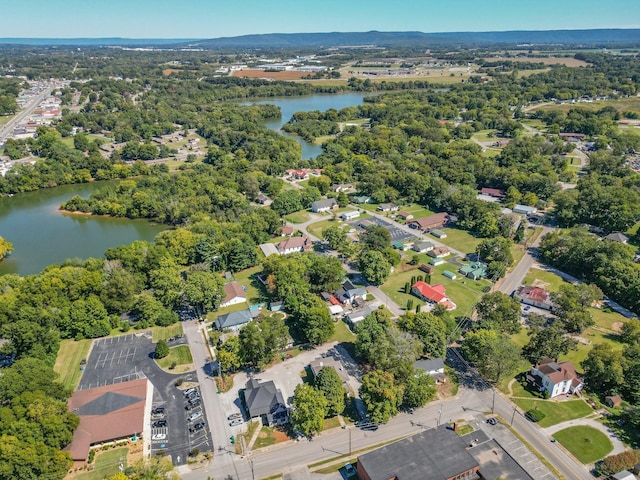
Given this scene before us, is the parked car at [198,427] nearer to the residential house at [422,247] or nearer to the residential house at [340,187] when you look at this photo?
the residential house at [422,247]

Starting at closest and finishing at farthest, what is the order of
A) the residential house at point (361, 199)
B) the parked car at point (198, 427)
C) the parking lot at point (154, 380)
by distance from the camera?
the parking lot at point (154, 380) → the parked car at point (198, 427) → the residential house at point (361, 199)

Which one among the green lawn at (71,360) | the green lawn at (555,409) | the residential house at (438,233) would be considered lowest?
the green lawn at (71,360)

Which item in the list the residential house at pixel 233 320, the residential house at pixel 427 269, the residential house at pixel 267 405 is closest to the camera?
the residential house at pixel 267 405

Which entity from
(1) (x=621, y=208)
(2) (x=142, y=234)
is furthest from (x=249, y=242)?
(1) (x=621, y=208)

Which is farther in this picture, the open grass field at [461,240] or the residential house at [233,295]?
the open grass field at [461,240]

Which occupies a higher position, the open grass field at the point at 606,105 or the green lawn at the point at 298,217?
the open grass field at the point at 606,105

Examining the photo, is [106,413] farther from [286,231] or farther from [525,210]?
[525,210]

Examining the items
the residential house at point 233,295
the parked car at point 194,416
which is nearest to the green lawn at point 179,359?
the parked car at point 194,416

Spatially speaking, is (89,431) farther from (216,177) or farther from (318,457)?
(216,177)
